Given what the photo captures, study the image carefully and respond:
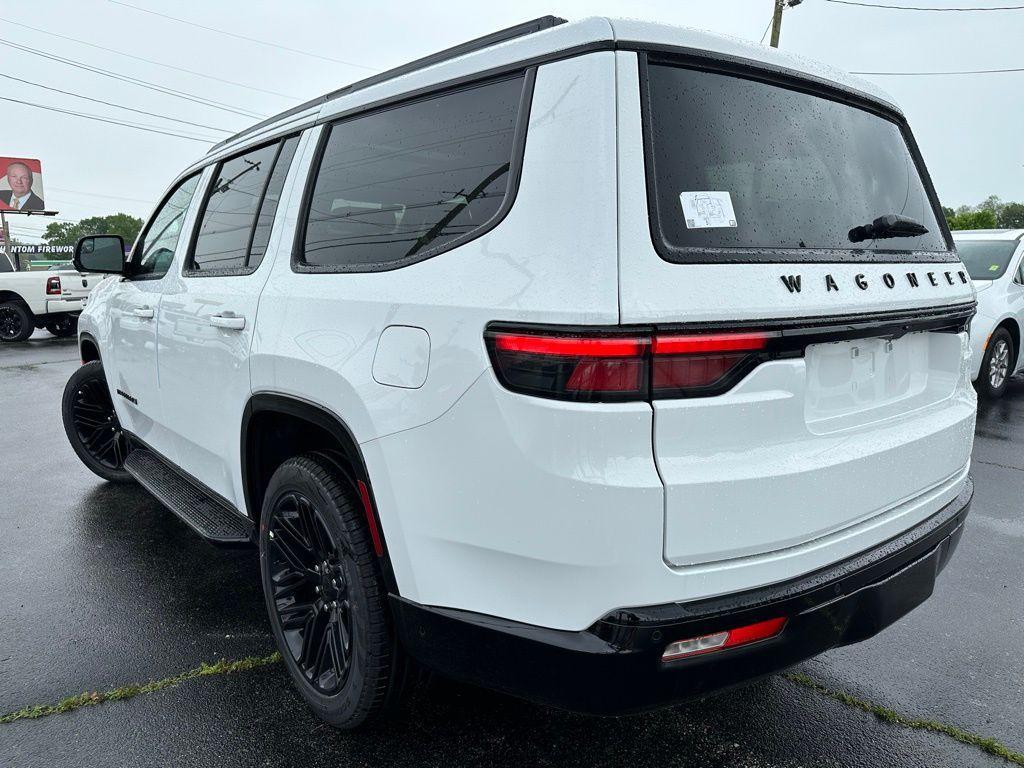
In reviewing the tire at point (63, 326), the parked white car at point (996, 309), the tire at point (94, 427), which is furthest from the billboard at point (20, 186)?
the parked white car at point (996, 309)

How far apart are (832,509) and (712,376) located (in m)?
0.49

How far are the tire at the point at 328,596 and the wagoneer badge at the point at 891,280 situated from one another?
4.16 ft

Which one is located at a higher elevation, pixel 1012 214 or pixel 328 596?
pixel 1012 214

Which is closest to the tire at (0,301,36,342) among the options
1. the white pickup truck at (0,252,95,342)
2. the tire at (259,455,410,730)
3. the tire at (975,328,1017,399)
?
the white pickup truck at (0,252,95,342)

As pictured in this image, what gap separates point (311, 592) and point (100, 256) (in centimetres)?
245

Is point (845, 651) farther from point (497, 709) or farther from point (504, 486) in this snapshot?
point (504, 486)

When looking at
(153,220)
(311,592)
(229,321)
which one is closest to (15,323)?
(153,220)

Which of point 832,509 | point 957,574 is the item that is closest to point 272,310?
point 832,509

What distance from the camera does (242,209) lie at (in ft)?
9.55

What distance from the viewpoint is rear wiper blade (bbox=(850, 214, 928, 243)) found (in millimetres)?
1996

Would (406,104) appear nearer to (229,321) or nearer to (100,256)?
(229,321)

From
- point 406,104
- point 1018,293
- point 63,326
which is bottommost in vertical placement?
point 63,326

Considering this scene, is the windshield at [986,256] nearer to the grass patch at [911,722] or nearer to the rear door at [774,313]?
the grass patch at [911,722]

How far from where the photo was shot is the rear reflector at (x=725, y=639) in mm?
1605
